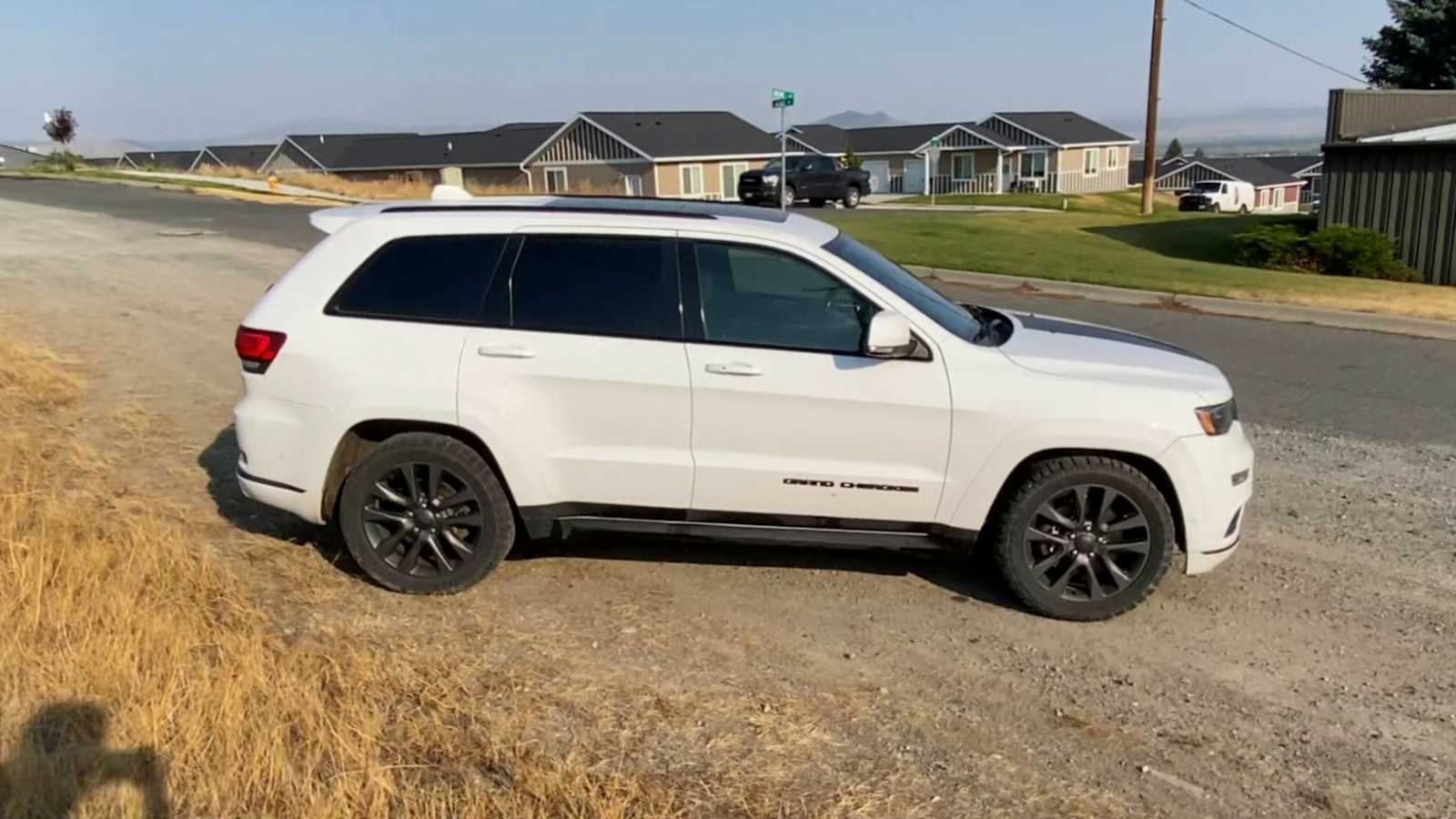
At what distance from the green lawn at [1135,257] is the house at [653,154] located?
107 ft

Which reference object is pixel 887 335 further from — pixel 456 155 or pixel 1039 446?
pixel 456 155

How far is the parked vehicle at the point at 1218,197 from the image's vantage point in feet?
190

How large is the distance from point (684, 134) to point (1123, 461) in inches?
2362

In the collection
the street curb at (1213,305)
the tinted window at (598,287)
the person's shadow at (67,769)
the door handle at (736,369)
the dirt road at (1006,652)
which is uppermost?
the tinted window at (598,287)

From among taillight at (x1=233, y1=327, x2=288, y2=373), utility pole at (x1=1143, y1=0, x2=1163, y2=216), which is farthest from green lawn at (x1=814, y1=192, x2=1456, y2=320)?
taillight at (x1=233, y1=327, x2=288, y2=373)

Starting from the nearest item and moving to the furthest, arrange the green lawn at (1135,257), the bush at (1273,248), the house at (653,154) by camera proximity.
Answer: the green lawn at (1135,257), the bush at (1273,248), the house at (653,154)

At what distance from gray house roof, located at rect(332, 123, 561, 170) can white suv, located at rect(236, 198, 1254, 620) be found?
2537 inches

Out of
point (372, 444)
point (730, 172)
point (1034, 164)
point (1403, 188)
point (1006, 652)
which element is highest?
point (1034, 164)

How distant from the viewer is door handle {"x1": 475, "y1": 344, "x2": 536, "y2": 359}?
4.77 meters

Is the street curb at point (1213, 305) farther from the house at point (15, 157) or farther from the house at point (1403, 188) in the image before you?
the house at point (15, 157)

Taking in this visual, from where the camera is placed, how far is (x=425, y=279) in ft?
16.3

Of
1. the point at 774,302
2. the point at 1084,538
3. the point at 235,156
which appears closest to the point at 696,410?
the point at 774,302

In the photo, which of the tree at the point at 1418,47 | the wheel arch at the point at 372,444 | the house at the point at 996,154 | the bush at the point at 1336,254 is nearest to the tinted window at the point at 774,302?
the wheel arch at the point at 372,444

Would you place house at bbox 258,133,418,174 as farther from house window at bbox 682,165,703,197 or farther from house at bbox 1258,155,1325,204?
house at bbox 1258,155,1325,204
